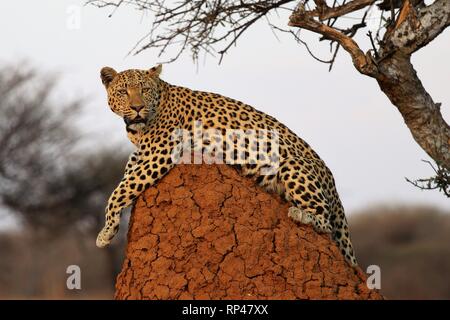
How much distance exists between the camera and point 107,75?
25.7ft

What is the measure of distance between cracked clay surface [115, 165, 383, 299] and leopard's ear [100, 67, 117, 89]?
98 centimetres

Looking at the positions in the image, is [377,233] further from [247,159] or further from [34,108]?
[247,159]

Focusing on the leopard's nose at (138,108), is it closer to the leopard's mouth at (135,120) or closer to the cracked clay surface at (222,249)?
the leopard's mouth at (135,120)

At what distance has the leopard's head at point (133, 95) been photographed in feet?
24.8

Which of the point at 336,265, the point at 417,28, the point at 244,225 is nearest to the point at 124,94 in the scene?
the point at 244,225

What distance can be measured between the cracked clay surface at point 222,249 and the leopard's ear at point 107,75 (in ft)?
3.21

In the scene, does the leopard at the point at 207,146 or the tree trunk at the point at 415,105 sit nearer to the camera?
the leopard at the point at 207,146

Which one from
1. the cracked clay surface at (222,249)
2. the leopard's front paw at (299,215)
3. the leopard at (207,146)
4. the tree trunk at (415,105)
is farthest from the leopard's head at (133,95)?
the tree trunk at (415,105)

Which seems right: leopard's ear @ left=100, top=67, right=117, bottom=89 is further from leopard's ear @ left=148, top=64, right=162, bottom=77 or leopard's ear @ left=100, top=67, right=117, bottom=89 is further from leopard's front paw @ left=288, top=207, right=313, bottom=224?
leopard's front paw @ left=288, top=207, right=313, bottom=224

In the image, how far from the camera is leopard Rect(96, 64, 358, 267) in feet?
24.1

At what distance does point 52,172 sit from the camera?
70.3ft

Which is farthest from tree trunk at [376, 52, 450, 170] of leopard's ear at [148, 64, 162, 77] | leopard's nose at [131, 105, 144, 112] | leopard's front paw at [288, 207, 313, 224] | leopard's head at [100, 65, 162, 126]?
leopard's nose at [131, 105, 144, 112]

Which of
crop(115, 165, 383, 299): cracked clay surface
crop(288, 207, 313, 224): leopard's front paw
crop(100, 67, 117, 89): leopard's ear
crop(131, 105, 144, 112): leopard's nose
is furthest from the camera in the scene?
crop(100, 67, 117, 89): leopard's ear
